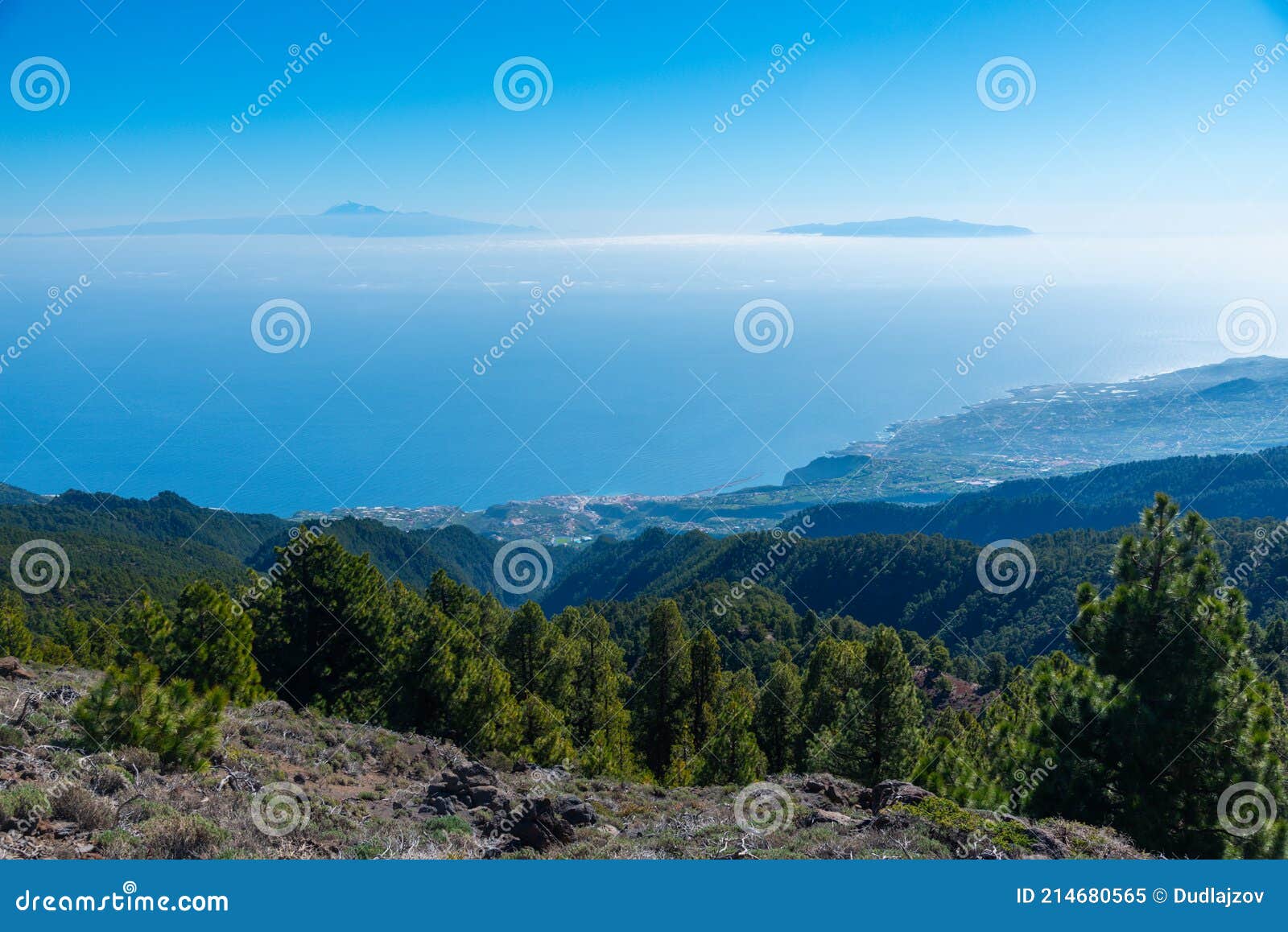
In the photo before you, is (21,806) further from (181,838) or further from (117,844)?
(181,838)

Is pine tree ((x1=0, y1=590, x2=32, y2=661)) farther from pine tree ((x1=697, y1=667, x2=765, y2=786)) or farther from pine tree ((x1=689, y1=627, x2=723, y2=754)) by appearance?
pine tree ((x1=697, y1=667, x2=765, y2=786))

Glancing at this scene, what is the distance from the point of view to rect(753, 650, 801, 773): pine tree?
22.2 m

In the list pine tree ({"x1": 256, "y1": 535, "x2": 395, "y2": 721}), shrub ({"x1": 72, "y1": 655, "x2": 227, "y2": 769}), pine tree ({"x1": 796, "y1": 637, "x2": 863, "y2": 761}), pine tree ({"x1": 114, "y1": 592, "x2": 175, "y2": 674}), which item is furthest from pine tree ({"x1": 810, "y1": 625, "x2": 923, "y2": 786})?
pine tree ({"x1": 114, "y1": 592, "x2": 175, "y2": 674})

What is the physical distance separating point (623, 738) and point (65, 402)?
20909 cm

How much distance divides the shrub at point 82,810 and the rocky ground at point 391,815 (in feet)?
0.04

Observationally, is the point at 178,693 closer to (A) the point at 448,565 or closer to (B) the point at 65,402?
(A) the point at 448,565

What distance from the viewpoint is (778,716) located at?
909 inches

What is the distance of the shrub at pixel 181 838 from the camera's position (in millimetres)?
6676

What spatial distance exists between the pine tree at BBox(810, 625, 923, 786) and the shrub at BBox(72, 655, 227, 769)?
1222 cm

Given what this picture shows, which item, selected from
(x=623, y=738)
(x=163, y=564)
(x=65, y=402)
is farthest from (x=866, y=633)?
(x=65, y=402)

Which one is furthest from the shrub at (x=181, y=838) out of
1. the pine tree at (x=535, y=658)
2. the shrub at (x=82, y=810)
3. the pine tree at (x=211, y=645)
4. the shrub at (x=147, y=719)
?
the pine tree at (x=535, y=658)

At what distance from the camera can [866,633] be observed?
160ft

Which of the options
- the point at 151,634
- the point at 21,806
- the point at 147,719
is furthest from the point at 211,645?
the point at 21,806

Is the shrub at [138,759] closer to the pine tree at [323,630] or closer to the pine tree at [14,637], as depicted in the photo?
the pine tree at [323,630]
